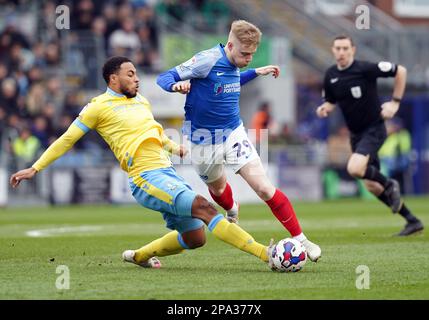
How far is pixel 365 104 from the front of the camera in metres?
14.7

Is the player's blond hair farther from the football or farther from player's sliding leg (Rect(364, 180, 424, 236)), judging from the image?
player's sliding leg (Rect(364, 180, 424, 236))

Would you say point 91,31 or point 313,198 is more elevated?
point 91,31

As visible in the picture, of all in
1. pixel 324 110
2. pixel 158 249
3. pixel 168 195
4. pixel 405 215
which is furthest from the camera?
pixel 405 215

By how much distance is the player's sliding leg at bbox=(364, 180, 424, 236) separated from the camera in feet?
46.4

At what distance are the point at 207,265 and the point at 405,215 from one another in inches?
180

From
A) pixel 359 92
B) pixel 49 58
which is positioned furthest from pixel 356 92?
pixel 49 58

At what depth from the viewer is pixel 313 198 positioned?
26969 millimetres

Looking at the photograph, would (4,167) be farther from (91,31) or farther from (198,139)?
(198,139)

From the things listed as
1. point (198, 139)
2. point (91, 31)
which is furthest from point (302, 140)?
point (198, 139)

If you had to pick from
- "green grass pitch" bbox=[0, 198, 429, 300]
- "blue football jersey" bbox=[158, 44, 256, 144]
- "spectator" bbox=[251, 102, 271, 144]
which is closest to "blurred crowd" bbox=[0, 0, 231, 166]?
"spectator" bbox=[251, 102, 271, 144]

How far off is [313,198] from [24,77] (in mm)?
7653

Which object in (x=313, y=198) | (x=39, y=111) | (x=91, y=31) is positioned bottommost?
(x=313, y=198)

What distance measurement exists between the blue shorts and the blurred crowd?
14.7m

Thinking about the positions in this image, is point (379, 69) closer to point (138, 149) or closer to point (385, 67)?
point (385, 67)
